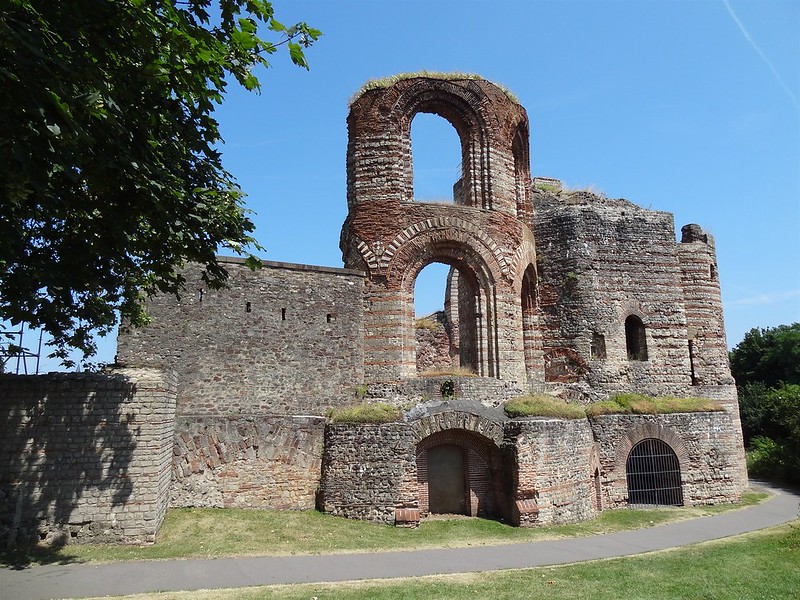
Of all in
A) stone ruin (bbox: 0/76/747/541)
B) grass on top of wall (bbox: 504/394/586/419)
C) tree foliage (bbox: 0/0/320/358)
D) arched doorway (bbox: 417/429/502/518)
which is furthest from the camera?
grass on top of wall (bbox: 504/394/586/419)

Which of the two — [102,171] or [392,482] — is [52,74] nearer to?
[102,171]

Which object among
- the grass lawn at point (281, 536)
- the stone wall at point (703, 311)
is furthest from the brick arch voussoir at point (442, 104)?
the grass lawn at point (281, 536)

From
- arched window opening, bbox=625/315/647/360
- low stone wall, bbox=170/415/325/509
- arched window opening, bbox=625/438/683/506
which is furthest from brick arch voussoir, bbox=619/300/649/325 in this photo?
low stone wall, bbox=170/415/325/509

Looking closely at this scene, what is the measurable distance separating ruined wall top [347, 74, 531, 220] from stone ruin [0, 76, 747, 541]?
7 centimetres

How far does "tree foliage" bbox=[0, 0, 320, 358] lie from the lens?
5.57m

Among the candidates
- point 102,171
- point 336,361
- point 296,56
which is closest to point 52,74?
point 102,171

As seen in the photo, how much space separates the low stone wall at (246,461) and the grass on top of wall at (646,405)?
8806mm

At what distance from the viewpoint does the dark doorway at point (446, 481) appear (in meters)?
15.2

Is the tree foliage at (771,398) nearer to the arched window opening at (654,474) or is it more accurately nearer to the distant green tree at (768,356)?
the distant green tree at (768,356)

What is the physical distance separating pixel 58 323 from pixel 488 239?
451 inches

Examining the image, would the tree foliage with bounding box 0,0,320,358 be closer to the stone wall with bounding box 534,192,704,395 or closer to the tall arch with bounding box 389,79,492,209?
the tall arch with bounding box 389,79,492,209

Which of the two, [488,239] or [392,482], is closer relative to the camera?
[392,482]

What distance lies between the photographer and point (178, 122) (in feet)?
26.1

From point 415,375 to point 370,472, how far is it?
11.7 ft
